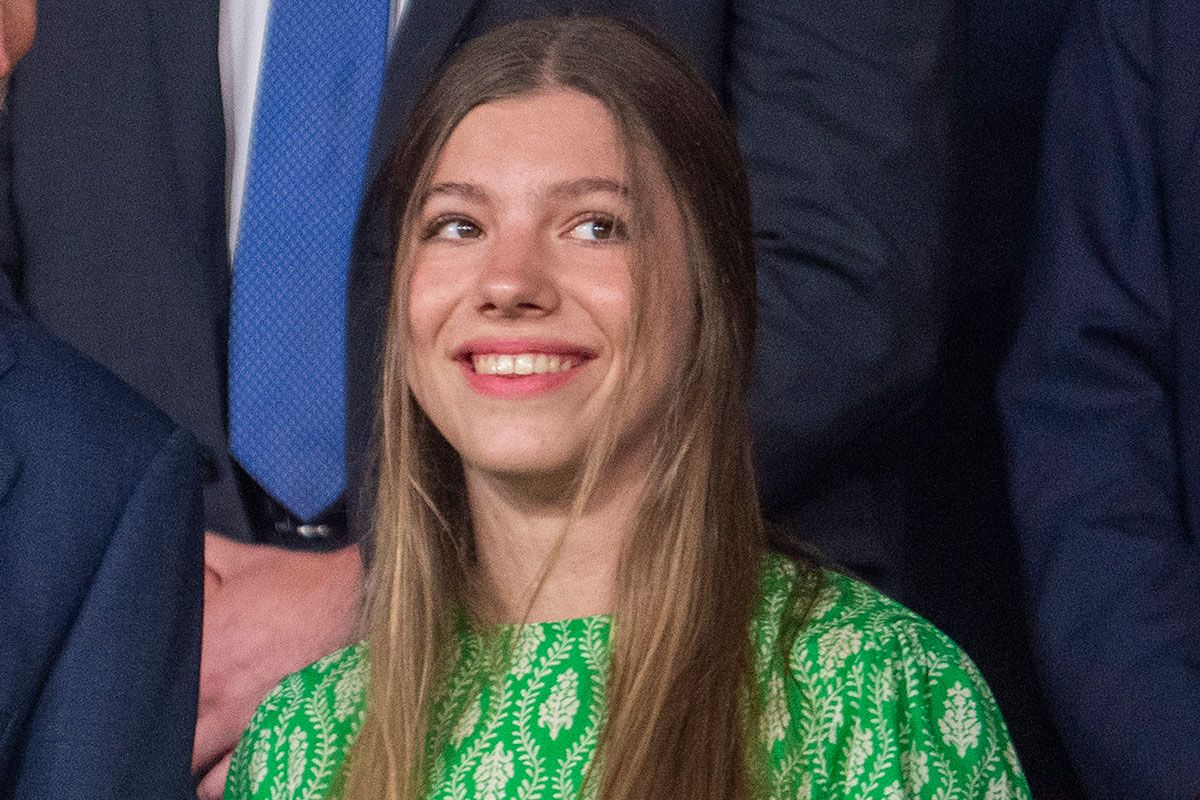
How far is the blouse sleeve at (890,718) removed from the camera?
167 cm

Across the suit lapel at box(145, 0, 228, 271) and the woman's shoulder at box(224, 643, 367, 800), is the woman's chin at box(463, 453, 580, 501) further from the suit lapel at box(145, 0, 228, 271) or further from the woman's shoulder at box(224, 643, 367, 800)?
the suit lapel at box(145, 0, 228, 271)

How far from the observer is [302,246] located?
2.29 m

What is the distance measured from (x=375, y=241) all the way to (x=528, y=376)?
0.48 metres

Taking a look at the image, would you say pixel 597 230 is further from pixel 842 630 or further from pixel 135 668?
pixel 135 668

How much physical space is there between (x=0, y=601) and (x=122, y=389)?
0.19 m

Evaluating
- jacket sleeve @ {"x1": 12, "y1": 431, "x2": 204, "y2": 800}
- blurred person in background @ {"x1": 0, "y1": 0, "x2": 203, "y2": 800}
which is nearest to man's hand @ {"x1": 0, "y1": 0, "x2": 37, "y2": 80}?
blurred person in background @ {"x1": 0, "y1": 0, "x2": 203, "y2": 800}

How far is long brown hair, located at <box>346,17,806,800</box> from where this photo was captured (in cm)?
167

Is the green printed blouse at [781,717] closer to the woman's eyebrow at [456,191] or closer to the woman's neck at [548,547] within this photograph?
the woman's neck at [548,547]

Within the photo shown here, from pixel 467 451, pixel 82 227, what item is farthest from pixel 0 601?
pixel 82 227

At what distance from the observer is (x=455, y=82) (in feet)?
6.19

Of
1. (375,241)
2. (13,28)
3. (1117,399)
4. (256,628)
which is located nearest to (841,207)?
(1117,399)

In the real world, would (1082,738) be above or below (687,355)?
below

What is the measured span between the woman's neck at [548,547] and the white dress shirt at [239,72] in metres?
0.71

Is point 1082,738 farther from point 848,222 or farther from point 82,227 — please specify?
point 82,227
